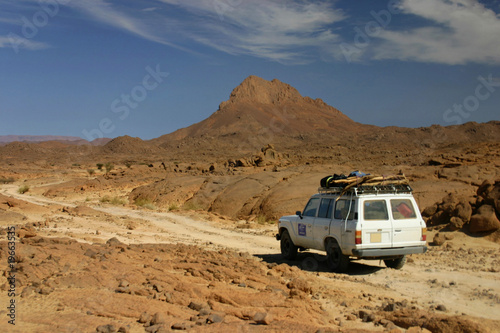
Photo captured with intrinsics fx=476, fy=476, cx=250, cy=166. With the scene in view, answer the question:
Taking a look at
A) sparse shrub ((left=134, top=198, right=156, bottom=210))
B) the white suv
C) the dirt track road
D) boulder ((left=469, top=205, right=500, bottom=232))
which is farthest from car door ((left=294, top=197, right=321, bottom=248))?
sparse shrub ((left=134, top=198, right=156, bottom=210))

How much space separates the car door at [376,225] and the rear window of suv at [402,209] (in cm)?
21

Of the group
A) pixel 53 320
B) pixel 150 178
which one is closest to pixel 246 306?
pixel 53 320

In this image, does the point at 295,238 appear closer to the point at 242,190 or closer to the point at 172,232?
the point at 172,232

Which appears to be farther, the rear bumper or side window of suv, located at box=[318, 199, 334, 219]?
side window of suv, located at box=[318, 199, 334, 219]

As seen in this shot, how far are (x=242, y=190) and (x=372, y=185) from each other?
16.4m

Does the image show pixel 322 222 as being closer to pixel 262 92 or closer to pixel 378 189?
pixel 378 189

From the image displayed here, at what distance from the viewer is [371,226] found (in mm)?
10203

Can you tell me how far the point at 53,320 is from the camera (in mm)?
6336

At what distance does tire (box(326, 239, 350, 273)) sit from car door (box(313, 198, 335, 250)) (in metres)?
0.25

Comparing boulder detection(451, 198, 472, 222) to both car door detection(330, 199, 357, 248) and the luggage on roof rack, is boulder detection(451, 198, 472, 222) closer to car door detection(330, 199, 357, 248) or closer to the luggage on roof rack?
the luggage on roof rack

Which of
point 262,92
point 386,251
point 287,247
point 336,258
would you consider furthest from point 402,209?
point 262,92

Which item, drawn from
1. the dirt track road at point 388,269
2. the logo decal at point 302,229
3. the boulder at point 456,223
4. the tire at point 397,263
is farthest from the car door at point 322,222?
the boulder at point 456,223

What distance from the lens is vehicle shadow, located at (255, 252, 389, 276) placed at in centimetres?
1109

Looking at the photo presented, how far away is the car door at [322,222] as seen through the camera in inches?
437
